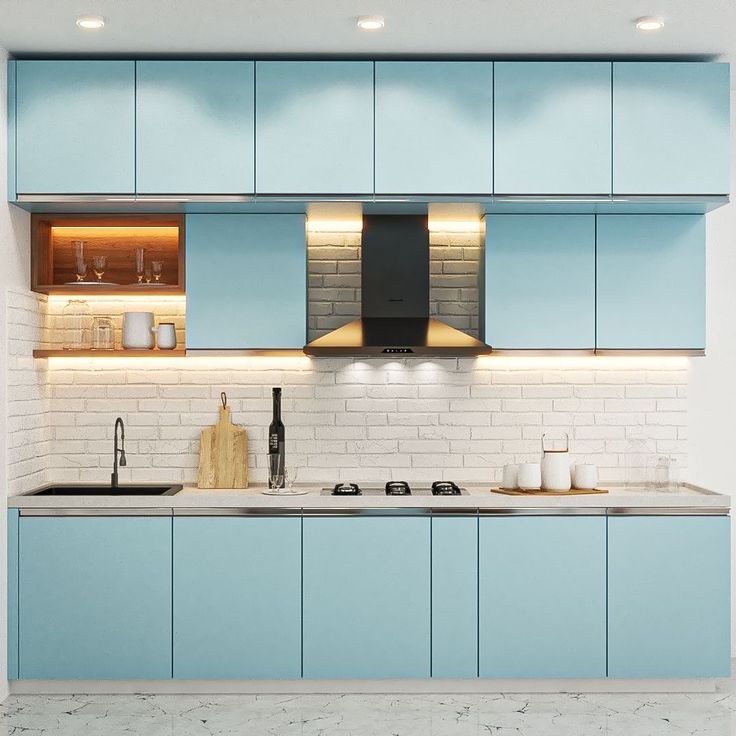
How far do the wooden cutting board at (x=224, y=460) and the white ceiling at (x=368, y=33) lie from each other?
1.82m

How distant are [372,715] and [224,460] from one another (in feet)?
4.70

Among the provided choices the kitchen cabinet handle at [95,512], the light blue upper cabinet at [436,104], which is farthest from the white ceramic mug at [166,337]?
the light blue upper cabinet at [436,104]

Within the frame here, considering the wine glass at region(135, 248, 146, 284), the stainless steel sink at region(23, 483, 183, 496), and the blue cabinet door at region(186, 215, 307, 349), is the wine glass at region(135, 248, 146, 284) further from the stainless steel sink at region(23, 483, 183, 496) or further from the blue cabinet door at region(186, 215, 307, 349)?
the stainless steel sink at region(23, 483, 183, 496)

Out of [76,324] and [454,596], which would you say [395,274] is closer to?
[454,596]

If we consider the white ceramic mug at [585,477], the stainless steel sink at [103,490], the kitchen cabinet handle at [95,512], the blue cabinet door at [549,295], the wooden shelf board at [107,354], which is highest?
the blue cabinet door at [549,295]

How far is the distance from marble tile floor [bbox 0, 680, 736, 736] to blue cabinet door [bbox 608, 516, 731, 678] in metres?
0.17

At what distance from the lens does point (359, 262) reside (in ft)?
15.9

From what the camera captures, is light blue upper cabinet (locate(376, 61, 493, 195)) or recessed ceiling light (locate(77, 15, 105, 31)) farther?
light blue upper cabinet (locate(376, 61, 493, 195))

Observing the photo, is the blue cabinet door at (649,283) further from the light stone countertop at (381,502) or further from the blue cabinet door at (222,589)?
the blue cabinet door at (222,589)

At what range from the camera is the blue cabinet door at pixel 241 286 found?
14.8 feet

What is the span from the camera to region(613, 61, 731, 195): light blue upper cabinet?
14.0ft

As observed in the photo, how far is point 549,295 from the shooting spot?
14.8 ft

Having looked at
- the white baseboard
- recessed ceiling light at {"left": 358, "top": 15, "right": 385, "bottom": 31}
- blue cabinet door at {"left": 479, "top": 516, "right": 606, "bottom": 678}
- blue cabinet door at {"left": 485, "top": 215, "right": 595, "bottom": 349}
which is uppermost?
recessed ceiling light at {"left": 358, "top": 15, "right": 385, "bottom": 31}

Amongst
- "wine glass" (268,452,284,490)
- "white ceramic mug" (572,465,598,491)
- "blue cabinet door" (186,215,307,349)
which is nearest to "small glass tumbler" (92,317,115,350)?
"blue cabinet door" (186,215,307,349)
